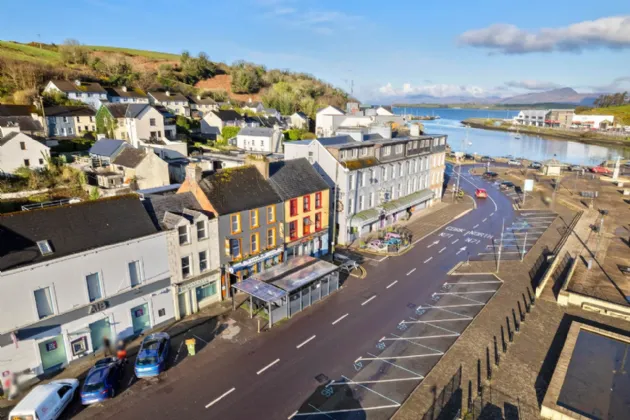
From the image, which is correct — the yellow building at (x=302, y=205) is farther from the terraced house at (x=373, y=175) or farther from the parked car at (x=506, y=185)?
the parked car at (x=506, y=185)

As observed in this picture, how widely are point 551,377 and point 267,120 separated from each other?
280 ft

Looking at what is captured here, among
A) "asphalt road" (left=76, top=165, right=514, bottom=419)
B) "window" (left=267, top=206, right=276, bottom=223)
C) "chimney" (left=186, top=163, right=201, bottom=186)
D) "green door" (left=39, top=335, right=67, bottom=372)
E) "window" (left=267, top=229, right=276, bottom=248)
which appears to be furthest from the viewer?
"window" (left=267, top=229, right=276, bottom=248)

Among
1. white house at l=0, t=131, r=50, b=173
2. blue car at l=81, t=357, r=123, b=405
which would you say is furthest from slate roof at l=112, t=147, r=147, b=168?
blue car at l=81, t=357, r=123, b=405

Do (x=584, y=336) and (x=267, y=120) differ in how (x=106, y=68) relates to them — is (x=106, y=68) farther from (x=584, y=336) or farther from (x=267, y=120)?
(x=584, y=336)

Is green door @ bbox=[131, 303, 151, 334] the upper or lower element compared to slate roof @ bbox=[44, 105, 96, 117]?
lower

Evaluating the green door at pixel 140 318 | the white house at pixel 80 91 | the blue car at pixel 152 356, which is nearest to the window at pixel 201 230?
the green door at pixel 140 318

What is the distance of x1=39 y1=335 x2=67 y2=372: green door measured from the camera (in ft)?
68.8

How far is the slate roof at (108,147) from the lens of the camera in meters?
50.4

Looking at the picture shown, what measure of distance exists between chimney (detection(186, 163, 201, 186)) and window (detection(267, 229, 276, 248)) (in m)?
7.38

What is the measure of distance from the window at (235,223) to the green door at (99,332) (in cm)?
1051

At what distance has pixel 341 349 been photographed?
A: 78.8 feet

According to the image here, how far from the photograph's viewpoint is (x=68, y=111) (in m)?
73.1

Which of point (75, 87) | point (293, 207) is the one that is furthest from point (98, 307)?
point (75, 87)

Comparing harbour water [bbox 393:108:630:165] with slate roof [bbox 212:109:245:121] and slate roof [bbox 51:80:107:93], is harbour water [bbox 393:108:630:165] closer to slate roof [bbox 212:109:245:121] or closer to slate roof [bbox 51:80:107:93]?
slate roof [bbox 212:109:245:121]
